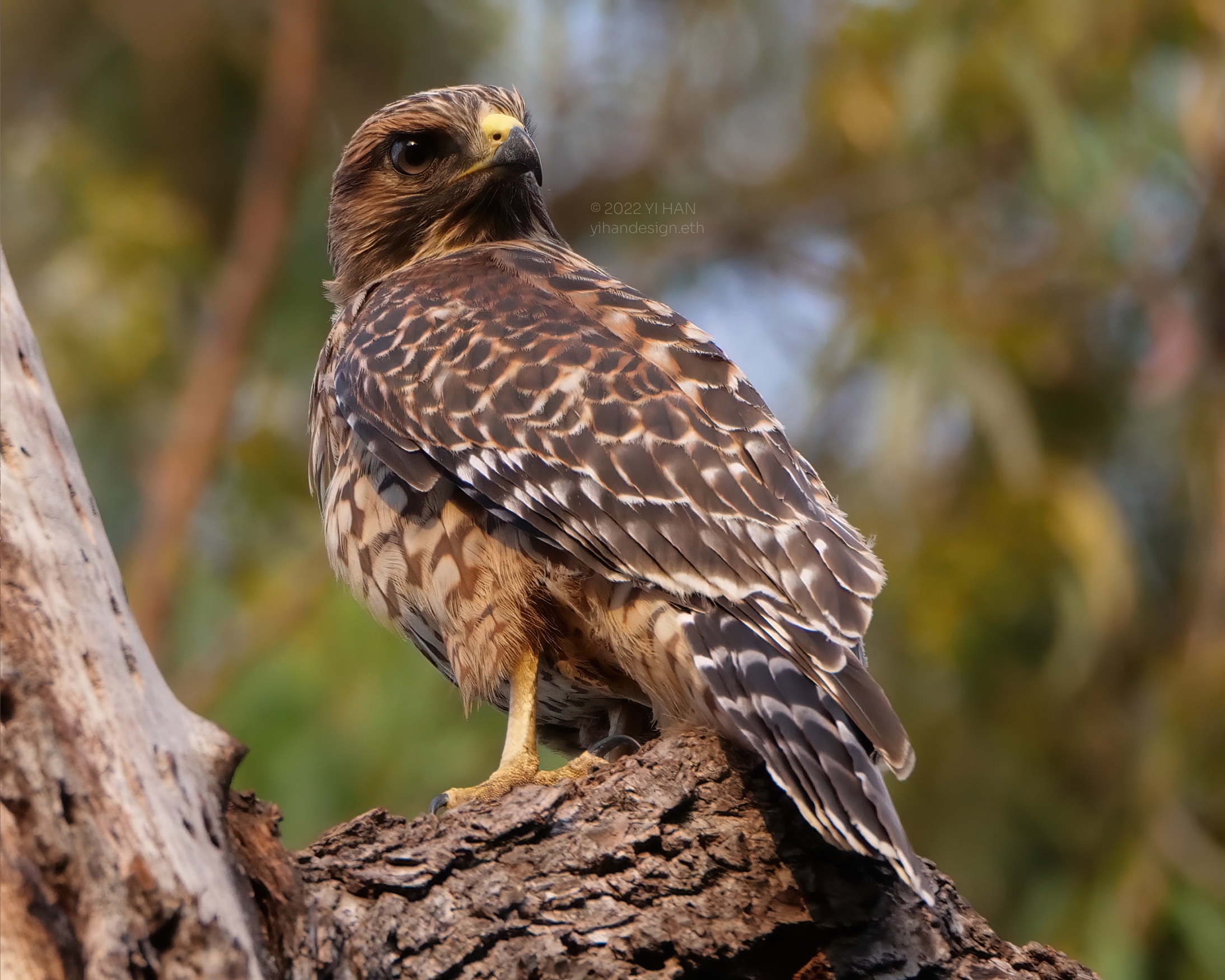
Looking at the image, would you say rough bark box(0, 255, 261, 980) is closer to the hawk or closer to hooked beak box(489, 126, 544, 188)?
the hawk

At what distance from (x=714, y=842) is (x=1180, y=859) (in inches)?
231

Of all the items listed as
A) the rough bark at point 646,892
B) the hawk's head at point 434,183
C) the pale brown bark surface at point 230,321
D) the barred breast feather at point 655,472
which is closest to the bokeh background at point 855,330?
the pale brown bark surface at point 230,321

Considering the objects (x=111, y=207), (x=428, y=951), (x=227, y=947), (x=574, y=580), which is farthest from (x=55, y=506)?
(x=111, y=207)

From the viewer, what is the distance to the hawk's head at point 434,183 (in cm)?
449

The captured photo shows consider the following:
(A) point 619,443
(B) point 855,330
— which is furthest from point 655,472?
(B) point 855,330

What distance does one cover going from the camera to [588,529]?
3377 millimetres

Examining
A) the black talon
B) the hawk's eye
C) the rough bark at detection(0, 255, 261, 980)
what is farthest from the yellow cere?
the rough bark at detection(0, 255, 261, 980)

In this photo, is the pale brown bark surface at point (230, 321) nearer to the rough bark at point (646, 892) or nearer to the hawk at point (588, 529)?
the hawk at point (588, 529)

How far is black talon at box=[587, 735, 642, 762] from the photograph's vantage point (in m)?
A: 3.68

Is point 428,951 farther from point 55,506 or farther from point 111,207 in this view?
point 111,207

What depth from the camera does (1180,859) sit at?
26.3ft

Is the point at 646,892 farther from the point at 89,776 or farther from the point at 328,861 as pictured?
the point at 89,776

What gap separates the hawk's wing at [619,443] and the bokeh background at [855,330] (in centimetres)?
441

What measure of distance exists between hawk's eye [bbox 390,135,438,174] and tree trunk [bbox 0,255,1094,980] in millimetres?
2140
